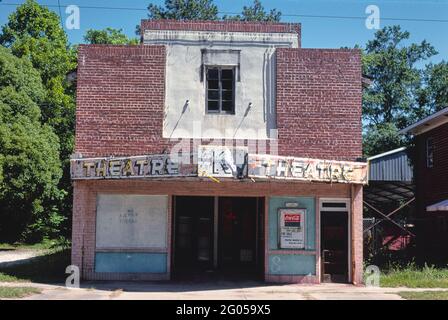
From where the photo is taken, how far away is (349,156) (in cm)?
1597

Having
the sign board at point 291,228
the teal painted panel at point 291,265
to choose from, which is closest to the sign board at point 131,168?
the sign board at point 291,228

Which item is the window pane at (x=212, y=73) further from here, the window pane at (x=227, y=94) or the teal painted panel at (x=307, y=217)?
→ the teal painted panel at (x=307, y=217)

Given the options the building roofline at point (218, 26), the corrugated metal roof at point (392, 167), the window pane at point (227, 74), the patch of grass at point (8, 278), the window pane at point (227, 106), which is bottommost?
the patch of grass at point (8, 278)

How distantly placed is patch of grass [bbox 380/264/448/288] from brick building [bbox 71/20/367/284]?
128 cm

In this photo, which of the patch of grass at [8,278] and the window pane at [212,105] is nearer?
the patch of grass at [8,278]

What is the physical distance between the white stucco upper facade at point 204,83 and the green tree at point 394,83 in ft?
100

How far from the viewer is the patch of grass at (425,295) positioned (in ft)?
43.8

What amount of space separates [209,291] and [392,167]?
19.7 meters

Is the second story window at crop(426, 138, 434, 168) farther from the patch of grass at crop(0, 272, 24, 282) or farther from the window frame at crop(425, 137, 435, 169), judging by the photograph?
the patch of grass at crop(0, 272, 24, 282)

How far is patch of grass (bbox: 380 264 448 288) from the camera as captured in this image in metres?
15.8

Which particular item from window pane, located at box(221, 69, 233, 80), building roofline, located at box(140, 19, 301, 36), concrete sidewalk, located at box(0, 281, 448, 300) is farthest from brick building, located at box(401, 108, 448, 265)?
window pane, located at box(221, 69, 233, 80)

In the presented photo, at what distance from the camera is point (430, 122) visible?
24.6m

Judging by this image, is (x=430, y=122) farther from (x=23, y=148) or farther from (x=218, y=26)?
(x=23, y=148)
